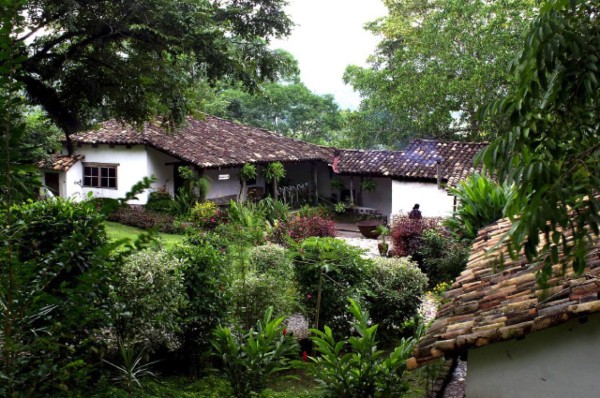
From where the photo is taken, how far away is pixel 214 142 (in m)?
23.8

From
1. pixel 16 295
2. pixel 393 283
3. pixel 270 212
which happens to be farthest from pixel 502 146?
pixel 270 212

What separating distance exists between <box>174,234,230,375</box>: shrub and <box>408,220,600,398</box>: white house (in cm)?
421

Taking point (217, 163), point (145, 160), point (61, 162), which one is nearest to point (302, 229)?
→ point (217, 163)

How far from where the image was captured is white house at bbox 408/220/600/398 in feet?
11.8

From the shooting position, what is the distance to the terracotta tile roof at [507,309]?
3.59 metres

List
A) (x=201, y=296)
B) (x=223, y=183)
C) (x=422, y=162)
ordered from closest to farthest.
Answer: (x=201, y=296)
(x=422, y=162)
(x=223, y=183)

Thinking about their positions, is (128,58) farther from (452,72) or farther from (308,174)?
(308,174)

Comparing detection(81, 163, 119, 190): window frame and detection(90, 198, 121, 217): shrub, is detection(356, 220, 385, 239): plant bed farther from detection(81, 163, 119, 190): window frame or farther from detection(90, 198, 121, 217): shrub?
detection(90, 198, 121, 217): shrub

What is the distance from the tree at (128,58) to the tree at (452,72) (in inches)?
446

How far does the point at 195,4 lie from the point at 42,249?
229 inches

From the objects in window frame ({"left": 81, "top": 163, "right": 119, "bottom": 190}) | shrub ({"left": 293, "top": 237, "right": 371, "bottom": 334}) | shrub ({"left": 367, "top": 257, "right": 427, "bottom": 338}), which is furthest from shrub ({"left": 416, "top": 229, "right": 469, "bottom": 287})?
window frame ({"left": 81, "top": 163, "right": 119, "bottom": 190})

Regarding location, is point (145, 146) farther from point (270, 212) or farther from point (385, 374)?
point (385, 374)

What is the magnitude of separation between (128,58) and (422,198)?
42.3 feet

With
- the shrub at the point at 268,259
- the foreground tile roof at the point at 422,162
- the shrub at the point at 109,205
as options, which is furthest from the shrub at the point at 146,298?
the foreground tile roof at the point at 422,162
